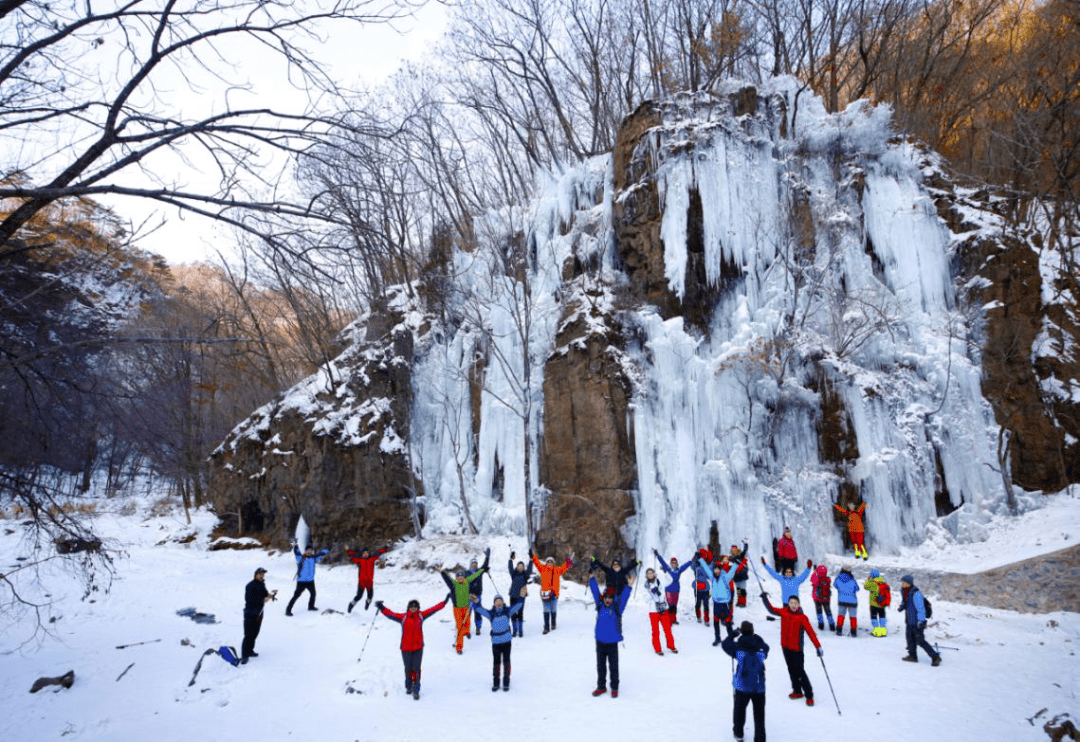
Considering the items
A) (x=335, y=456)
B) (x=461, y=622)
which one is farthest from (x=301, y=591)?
(x=335, y=456)

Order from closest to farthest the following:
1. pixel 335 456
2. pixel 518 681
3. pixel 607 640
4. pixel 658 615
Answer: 1. pixel 607 640
2. pixel 518 681
3. pixel 658 615
4. pixel 335 456

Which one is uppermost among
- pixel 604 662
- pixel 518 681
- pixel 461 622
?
pixel 604 662

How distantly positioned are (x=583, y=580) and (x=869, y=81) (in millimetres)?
17838

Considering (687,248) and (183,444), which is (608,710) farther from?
(183,444)

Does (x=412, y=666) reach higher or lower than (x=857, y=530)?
lower

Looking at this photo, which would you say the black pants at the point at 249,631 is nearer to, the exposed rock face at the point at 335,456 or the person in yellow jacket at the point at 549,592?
the person in yellow jacket at the point at 549,592

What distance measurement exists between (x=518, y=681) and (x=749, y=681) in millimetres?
2931

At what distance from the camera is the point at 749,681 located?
4590 mm

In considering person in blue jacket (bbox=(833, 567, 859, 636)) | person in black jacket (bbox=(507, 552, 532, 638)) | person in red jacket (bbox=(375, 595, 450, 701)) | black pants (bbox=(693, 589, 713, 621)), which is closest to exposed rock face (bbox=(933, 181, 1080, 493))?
person in blue jacket (bbox=(833, 567, 859, 636))

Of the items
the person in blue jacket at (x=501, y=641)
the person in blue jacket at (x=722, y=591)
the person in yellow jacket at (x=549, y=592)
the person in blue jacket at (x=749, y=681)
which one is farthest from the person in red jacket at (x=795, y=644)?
the person in yellow jacket at (x=549, y=592)

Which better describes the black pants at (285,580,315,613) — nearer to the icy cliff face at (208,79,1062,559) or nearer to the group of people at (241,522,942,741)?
the group of people at (241,522,942,741)

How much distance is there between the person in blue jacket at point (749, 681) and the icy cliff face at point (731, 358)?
7.33 meters

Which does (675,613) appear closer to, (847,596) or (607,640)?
(847,596)

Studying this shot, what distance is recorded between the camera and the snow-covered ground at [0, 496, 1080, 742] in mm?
5184
